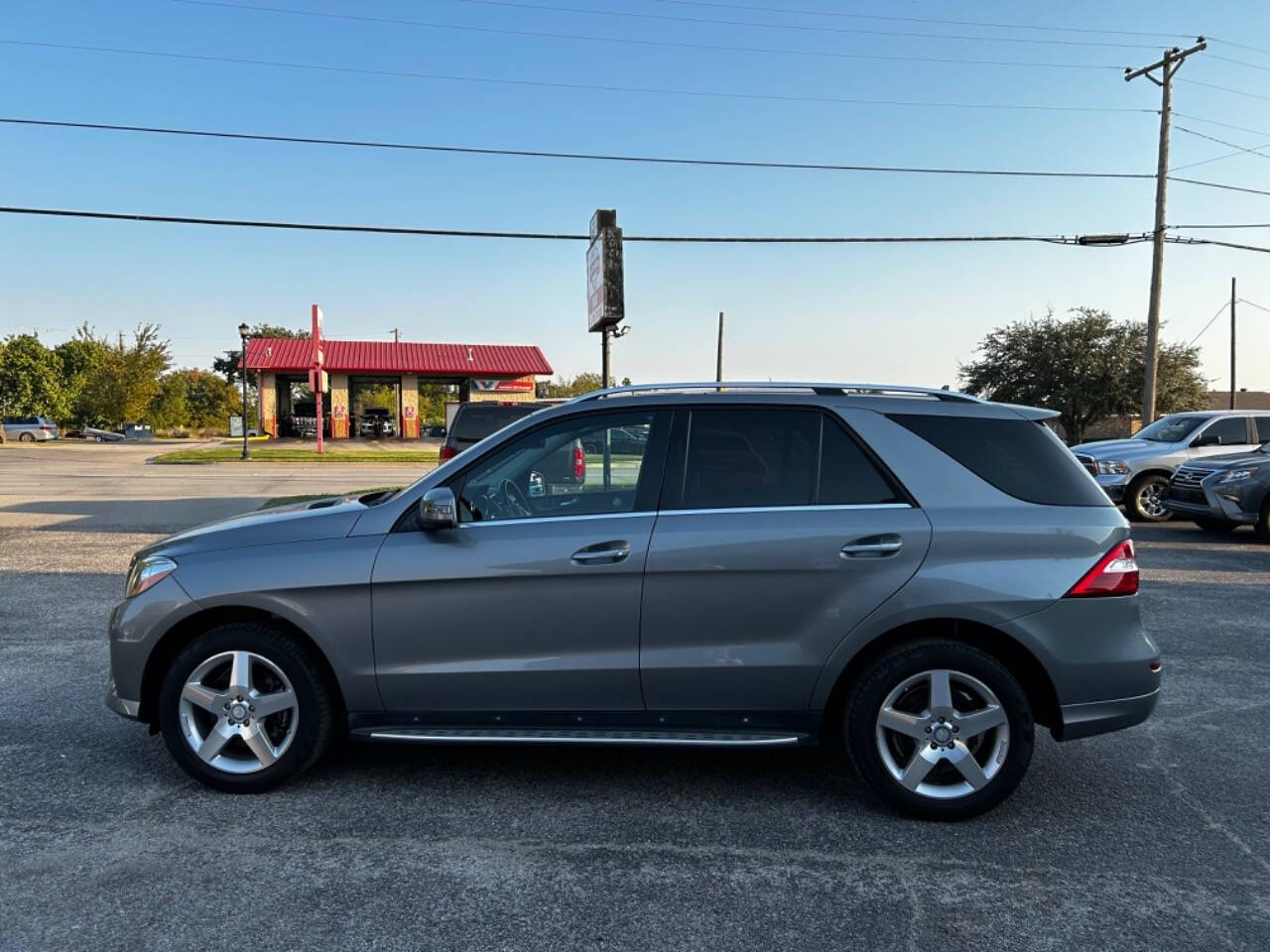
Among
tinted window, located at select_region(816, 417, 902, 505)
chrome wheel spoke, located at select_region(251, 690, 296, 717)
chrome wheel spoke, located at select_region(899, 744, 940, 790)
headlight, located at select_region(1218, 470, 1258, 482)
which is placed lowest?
chrome wheel spoke, located at select_region(899, 744, 940, 790)

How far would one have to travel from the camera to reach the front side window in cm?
395

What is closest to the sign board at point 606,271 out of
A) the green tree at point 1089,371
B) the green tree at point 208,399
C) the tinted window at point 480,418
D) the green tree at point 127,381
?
the tinted window at point 480,418

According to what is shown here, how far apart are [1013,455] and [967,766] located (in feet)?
4.33

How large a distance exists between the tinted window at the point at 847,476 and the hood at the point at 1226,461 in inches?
419

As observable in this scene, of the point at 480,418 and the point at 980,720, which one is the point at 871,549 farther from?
the point at 480,418

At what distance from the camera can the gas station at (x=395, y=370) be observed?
158 feet

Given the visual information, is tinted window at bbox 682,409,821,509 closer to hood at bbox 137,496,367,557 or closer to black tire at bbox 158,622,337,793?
hood at bbox 137,496,367,557

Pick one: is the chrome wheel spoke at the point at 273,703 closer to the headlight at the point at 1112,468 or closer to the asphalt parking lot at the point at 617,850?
the asphalt parking lot at the point at 617,850

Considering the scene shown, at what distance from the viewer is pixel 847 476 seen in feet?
12.7

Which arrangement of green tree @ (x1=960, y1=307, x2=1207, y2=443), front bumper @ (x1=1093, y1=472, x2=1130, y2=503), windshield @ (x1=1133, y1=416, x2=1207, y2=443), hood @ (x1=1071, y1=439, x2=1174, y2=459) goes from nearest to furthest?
front bumper @ (x1=1093, y1=472, x2=1130, y2=503), hood @ (x1=1071, y1=439, x2=1174, y2=459), windshield @ (x1=1133, y1=416, x2=1207, y2=443), green tree @ (x1=960, y1=307, x2=1207, y2=443)

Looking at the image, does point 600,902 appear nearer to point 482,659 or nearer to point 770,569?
point 482,659

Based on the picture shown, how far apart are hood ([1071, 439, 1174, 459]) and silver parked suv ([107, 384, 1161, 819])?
12.2m

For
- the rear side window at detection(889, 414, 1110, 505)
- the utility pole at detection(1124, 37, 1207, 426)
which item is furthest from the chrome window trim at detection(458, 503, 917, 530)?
the utility pole at detection(1124, 37, 1207, 426)

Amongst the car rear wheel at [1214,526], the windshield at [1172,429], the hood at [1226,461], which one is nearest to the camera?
the hood at [1226,461]
